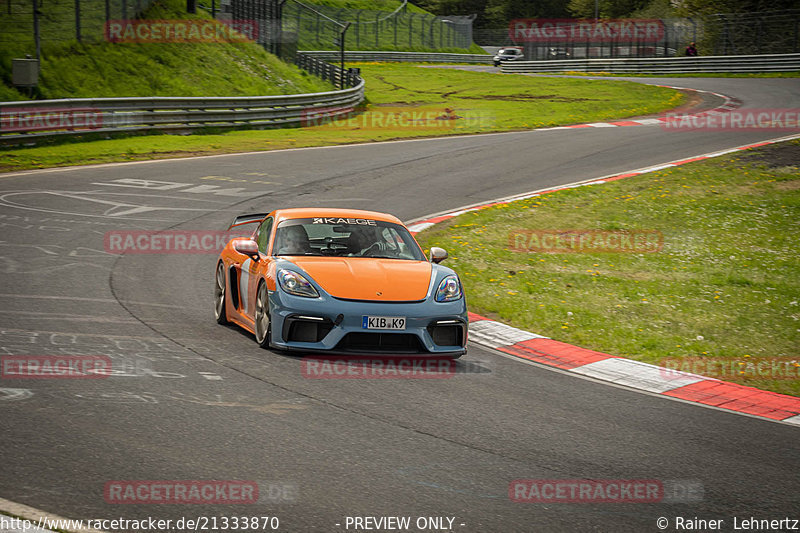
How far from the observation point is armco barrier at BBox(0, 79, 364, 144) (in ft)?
74.0

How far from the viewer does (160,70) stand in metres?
31.7

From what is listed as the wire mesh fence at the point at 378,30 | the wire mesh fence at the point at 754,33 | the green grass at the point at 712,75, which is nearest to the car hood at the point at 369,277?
the green grass at the point at 712,75

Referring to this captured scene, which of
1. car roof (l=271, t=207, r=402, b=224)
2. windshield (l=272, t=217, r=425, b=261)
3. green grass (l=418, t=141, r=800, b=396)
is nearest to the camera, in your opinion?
windshield (l=272, t=217, r=425, b=261)

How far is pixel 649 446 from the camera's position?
600cm

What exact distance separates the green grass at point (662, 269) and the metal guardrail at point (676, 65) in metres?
30.6

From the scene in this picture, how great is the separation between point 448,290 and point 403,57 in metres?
69.4

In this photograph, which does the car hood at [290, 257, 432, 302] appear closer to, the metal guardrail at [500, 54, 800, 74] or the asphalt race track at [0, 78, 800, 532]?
the asphalt race track at [0, 78, 800, 532]

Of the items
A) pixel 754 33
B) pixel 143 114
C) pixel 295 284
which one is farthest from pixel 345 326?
pixel 754 33

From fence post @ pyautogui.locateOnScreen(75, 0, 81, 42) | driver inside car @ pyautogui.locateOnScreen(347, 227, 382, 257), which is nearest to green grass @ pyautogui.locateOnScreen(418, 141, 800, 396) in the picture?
driver inside car @ pyautogui.locateOnScreen(347, 227, 382, 257)

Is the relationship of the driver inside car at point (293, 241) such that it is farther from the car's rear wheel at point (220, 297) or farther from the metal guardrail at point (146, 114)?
the metal guardrail at point (146, 114)

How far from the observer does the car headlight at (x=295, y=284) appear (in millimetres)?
7832

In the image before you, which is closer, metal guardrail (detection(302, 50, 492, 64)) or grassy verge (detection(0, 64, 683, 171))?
grassy verge (detection(0, 64, 683, 171))

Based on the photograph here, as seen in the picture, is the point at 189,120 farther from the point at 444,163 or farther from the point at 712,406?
the point at 712,406

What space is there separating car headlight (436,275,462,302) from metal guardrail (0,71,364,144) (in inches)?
680
